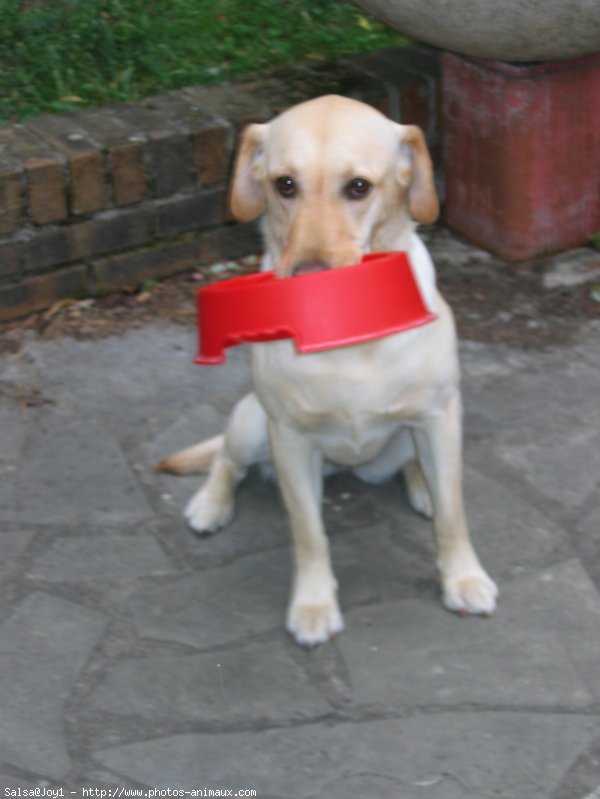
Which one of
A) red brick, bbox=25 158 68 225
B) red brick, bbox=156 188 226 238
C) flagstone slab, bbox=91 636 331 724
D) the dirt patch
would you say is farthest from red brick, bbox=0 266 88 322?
flagstone slab, bbox=91 636 331 724

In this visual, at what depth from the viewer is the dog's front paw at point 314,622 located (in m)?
2.88

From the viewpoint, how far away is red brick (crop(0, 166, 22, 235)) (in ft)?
Result: 12.9

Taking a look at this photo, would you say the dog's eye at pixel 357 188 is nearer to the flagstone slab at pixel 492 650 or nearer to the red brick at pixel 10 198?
the flagstone slab at pixel 492 650

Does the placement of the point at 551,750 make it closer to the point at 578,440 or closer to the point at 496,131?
the point at 578,440

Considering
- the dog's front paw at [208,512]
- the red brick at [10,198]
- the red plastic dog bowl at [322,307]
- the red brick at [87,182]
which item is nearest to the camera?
the red plastic dog bowl at [322,307]

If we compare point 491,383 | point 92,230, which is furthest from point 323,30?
point 491,383

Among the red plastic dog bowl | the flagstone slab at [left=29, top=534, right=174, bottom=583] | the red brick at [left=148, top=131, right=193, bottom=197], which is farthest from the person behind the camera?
the red brick at [left=148, top=131, right=193, bottom=197]

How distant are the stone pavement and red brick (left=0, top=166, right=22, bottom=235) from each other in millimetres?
464

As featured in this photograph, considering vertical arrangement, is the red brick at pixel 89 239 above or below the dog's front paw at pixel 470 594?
above

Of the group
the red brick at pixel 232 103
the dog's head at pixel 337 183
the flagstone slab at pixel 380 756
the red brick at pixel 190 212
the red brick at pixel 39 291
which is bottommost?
the flagstone slab at pixel 380 756

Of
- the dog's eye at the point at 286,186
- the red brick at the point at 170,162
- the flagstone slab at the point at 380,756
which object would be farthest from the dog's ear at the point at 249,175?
the red brick at the point at 170,162

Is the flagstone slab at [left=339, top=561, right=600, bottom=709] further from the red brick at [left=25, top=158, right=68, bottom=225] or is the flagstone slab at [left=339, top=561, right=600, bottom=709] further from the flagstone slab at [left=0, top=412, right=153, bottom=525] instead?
the red brick at [left=25, top=158, right=68, bottom=225]

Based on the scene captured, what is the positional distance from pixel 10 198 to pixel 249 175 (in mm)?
1389

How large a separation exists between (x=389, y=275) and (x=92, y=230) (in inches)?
74.4
